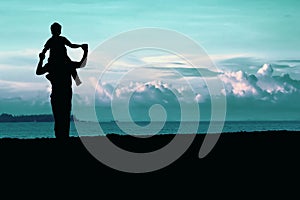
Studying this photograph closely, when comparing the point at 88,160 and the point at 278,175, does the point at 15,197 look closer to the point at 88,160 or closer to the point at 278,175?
the point at 88,160

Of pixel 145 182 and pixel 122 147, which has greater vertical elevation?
pixel 122 147

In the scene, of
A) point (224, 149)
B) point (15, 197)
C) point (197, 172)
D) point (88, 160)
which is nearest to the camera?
point (15, 197)

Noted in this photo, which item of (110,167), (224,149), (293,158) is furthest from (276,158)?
(110,167)

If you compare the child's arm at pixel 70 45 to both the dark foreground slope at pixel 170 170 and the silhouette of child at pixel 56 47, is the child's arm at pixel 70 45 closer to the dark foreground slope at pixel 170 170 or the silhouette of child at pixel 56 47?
the silhouette of child at pixel 56 47

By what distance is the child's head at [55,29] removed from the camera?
15.1m

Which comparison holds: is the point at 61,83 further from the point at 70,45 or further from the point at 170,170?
the point at 170,170

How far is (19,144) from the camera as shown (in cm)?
1966

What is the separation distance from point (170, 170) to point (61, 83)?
3640 millimetres

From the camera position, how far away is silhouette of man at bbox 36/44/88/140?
49.7 ft

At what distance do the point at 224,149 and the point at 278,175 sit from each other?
4688mm

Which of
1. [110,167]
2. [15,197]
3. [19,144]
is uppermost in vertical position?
[19,144]

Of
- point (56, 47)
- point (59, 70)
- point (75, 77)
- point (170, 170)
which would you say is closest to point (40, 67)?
point (59, 70)

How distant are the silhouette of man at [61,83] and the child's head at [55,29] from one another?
635 mm

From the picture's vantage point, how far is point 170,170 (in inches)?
546
